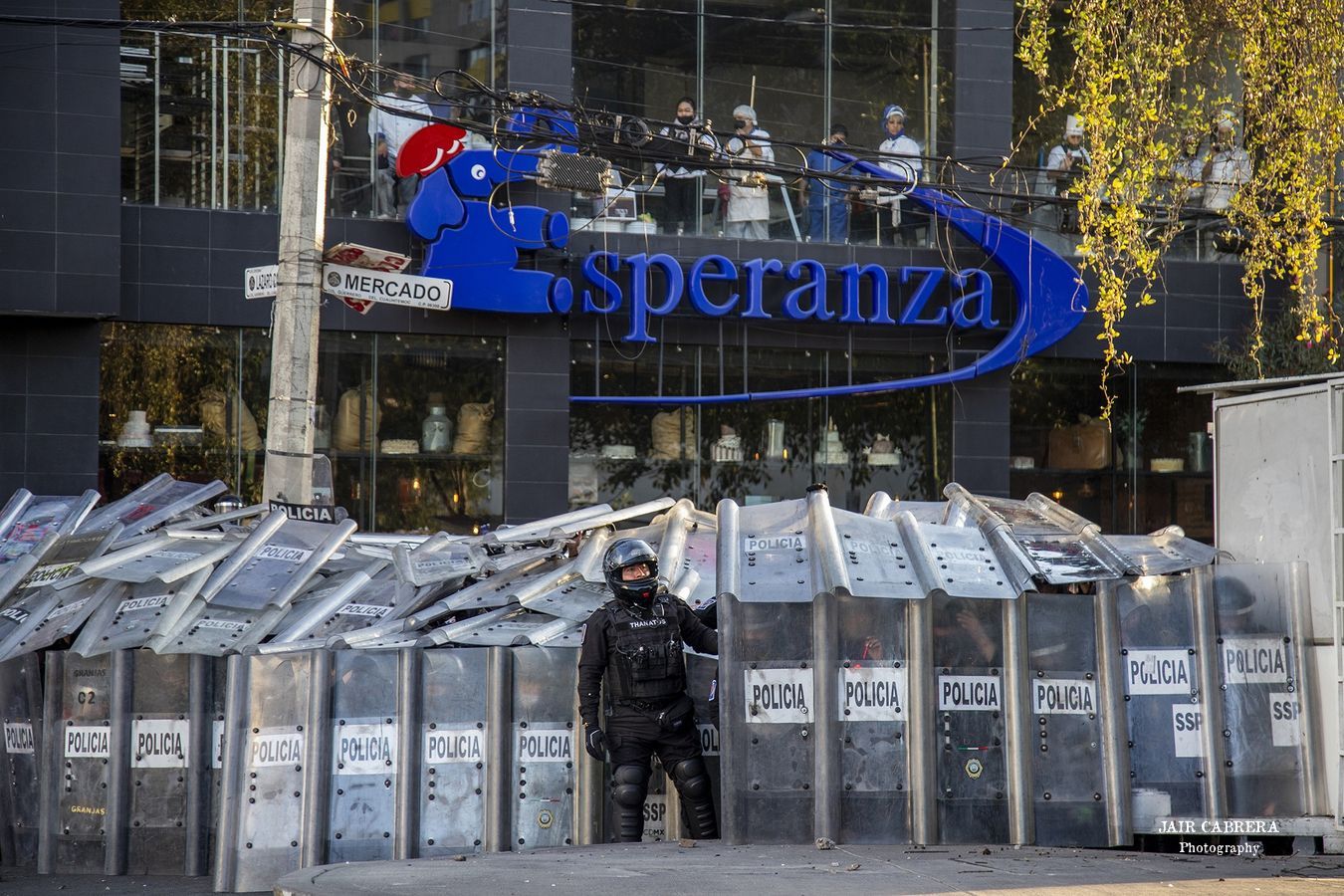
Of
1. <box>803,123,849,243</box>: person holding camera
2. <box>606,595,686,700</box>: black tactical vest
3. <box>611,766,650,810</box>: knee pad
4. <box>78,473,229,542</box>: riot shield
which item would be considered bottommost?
<box>611,766,650,810</box>: knee pad

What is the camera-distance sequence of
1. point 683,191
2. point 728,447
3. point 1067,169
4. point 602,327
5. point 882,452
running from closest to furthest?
1. point 602,327
2. point 683,191
3. point 728,447
4. point 882,452
5. point 1067,169

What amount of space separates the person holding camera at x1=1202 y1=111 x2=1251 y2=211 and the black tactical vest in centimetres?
885

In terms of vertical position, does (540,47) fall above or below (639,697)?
above

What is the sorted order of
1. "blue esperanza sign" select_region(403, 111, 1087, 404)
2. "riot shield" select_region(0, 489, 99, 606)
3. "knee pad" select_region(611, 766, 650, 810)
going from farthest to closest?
"blue esperanza sign" select_region(403, 111, 1087, 404), "riot shield" select_region(0, 489, 99, 606), "knee pad" select_region(611, 766, 650, 810)

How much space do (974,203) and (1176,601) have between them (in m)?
12.8

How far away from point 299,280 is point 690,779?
18.2 ft

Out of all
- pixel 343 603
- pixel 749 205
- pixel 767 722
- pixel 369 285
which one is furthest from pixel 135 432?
pixel 767 722

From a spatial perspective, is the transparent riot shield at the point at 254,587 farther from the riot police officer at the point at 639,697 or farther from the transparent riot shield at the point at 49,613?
Answer: the riot police officer at the point at 639,697

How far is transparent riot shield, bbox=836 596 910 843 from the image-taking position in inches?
327

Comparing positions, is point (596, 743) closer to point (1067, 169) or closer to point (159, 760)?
point (159, 760)

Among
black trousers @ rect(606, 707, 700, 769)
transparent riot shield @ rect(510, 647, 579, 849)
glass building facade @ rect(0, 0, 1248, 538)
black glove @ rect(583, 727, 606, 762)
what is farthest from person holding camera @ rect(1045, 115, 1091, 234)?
black glove @ rect(583, 727, 606, 762)

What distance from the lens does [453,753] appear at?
29.1 ft

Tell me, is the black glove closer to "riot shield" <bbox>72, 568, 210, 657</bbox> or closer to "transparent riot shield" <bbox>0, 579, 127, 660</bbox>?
"riot shield" <bbox>72, 568, 210, 657</bbox>

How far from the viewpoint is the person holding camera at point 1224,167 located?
16.0 metres
